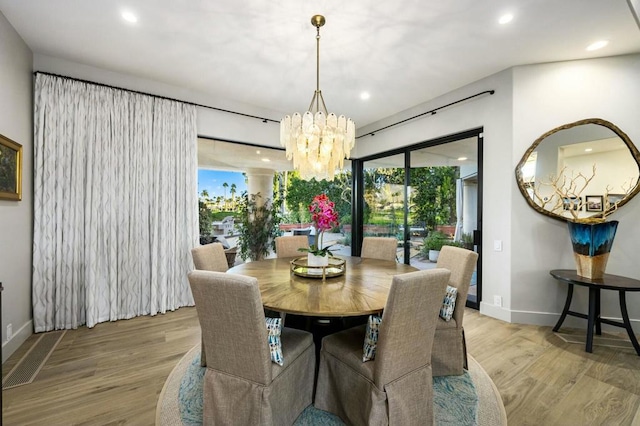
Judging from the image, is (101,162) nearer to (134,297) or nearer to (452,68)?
(134,297)

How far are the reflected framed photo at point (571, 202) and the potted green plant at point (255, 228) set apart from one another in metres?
3.76

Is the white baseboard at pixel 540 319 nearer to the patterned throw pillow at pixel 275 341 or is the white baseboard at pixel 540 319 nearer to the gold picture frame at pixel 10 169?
the patterned throw pillow at pixel 275 341

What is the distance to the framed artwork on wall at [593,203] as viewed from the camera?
2984mm

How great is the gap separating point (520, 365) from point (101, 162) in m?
4.60

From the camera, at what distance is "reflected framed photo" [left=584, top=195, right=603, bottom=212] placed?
117 inches

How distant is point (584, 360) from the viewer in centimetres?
242

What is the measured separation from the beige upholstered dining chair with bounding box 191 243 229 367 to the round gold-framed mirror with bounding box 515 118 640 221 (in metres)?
3.32

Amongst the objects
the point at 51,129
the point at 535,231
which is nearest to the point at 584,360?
the point at 535,231

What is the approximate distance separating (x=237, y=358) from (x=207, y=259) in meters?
1.14

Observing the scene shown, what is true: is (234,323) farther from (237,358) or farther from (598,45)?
(598,45)

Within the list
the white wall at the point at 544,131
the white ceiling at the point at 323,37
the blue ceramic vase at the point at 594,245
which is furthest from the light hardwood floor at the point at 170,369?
the white ceiling at the point at 323,37

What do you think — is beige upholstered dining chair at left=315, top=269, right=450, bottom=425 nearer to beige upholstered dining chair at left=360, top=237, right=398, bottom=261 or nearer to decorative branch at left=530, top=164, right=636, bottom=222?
beige upholstered dining chair at left=360, top=237, right=398, bottom=261

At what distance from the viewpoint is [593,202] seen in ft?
9.87

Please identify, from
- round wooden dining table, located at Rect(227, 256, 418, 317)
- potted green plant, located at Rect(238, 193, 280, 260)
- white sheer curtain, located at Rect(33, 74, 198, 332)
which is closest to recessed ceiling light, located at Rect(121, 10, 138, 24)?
white sheer curtain, located at Rect(33, 74, 198, 332)
